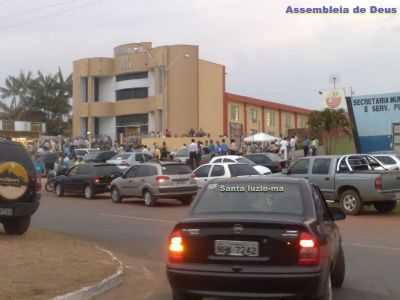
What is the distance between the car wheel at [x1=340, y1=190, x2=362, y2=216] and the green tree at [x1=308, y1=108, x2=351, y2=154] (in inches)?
1434

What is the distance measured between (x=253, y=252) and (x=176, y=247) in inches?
33.5

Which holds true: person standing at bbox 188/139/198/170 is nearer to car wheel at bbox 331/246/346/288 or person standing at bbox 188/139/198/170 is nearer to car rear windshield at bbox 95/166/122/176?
car rear windshield at bbox 95/166/122/176

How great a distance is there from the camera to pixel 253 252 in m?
7.20

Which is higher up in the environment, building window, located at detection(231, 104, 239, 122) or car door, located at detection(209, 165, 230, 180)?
building window, located at detection(231, 104, 239, 122)

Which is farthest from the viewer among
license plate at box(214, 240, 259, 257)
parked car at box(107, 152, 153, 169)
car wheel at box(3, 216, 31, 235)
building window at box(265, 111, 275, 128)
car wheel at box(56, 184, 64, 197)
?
building window at box(265, 111, 275, 128)

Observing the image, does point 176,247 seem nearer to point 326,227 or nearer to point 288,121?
point 326,227

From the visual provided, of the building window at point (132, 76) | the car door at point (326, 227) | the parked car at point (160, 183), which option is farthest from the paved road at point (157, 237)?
the building window at point (132, 76)

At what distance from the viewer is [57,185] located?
103 feet

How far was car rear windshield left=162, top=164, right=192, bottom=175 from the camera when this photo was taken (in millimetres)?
25297

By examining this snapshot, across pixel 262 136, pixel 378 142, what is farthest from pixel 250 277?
pixel 262 136

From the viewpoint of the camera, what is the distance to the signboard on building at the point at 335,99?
80.6 meters

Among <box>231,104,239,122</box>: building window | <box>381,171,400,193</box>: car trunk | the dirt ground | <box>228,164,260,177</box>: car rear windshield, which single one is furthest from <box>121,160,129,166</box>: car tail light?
<box>231,104,239,122</box>: building window

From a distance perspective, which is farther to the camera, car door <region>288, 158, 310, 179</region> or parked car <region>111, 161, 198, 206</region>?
parked car <region>111, 161, 198, 206</region>

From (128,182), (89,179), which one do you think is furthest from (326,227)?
(89,179)
